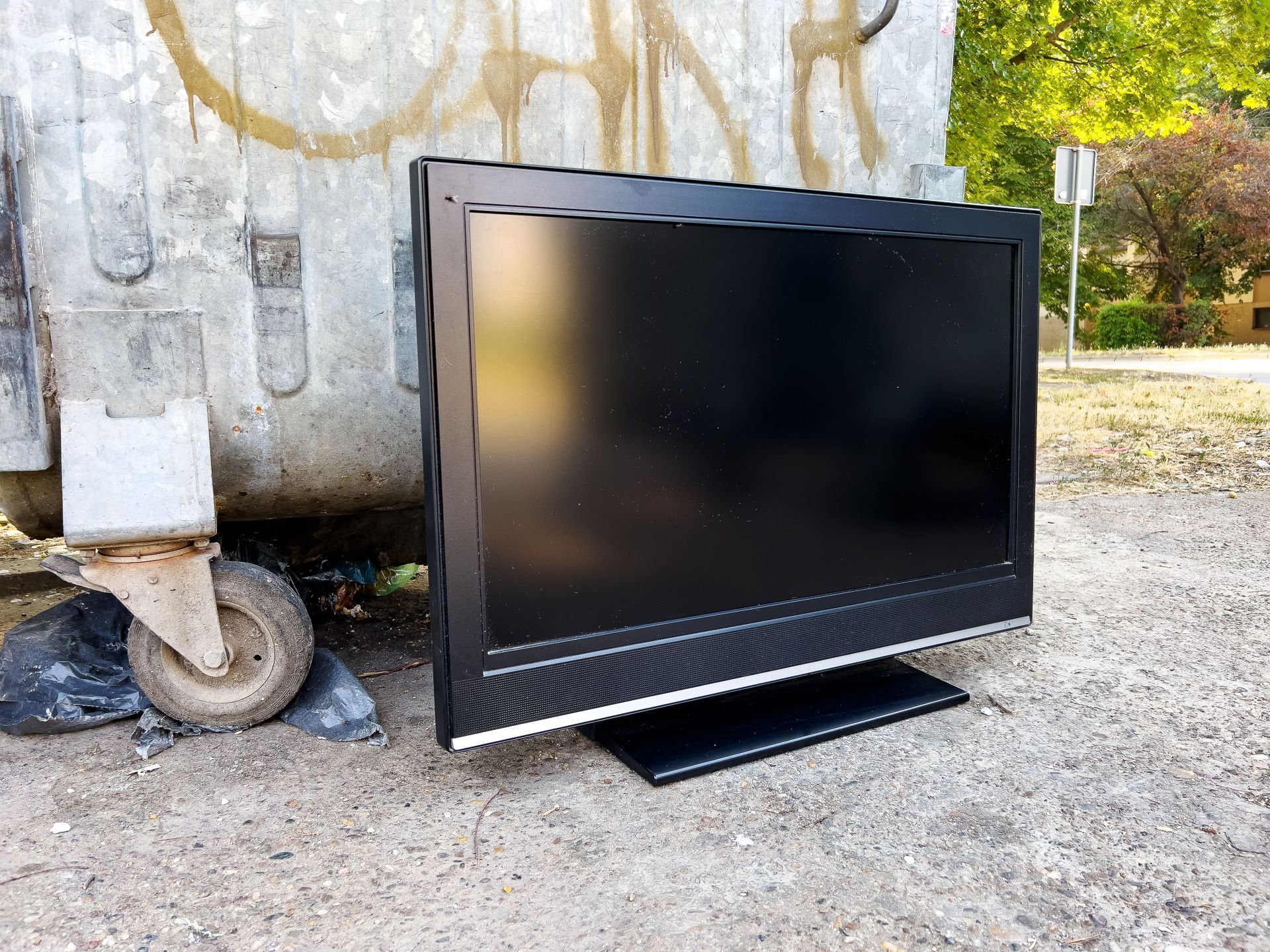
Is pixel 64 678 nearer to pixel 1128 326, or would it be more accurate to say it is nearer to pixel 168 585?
pixel 168 585

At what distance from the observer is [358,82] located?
2482 millimetres

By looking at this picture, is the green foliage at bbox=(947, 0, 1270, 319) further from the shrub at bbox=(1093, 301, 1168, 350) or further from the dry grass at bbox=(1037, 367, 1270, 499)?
the shrub at bbox=(1093, 301, 1168, 350)

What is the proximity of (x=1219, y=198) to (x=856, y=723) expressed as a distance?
22.2 meters

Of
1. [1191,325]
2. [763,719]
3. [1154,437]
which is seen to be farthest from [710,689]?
[1191,325]

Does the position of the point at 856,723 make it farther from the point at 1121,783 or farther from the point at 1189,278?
the point at 1189,278

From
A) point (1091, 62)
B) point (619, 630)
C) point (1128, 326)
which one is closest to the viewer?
point (619, 630)

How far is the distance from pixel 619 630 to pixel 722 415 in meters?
0.55

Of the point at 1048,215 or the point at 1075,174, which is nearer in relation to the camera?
the point at 1075,174

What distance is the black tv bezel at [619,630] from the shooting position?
1.91 m

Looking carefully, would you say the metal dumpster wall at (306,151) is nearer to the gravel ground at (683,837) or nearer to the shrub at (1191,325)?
the gravel ground at (683,837)

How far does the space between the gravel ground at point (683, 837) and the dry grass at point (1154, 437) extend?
2.71 metres

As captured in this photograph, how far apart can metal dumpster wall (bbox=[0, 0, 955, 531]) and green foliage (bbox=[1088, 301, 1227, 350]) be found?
21461 millimetres

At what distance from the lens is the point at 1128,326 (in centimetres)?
2239

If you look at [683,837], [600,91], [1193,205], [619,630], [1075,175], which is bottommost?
[683,837]
